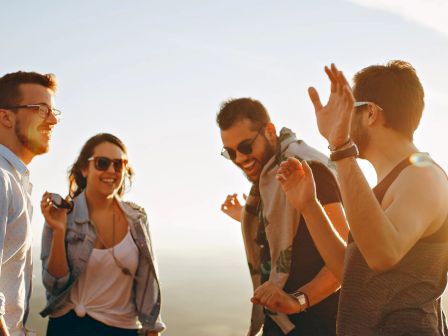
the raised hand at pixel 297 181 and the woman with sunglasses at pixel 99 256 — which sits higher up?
the raised hand at pixel 297 181

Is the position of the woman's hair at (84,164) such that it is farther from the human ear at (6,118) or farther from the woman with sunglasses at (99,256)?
the human ear at (6,118)

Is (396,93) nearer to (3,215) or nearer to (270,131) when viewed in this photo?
(270,131)

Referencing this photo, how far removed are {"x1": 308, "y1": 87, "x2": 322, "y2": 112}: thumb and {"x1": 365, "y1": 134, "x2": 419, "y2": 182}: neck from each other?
32 cm

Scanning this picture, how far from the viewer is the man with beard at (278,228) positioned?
11.8 ft

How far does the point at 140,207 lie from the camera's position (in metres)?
5.99

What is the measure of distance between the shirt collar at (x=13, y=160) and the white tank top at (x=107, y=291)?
192 centimetres

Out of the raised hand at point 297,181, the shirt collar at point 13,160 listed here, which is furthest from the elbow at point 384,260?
the shirt collar at point 13,160

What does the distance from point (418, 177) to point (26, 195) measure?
236cm

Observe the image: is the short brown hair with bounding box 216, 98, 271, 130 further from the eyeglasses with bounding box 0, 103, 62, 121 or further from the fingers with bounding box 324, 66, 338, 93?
the fingers with bounding box 324, 66, 338, 93

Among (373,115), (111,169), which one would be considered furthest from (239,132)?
(373,115)

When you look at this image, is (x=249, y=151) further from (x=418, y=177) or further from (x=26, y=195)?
(x=418, y=177)

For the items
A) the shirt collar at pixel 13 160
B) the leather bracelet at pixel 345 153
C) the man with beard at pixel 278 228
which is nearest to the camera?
the leather bracelet at pixel 345 153

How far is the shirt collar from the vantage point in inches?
132

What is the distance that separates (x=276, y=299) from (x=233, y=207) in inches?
80.2
